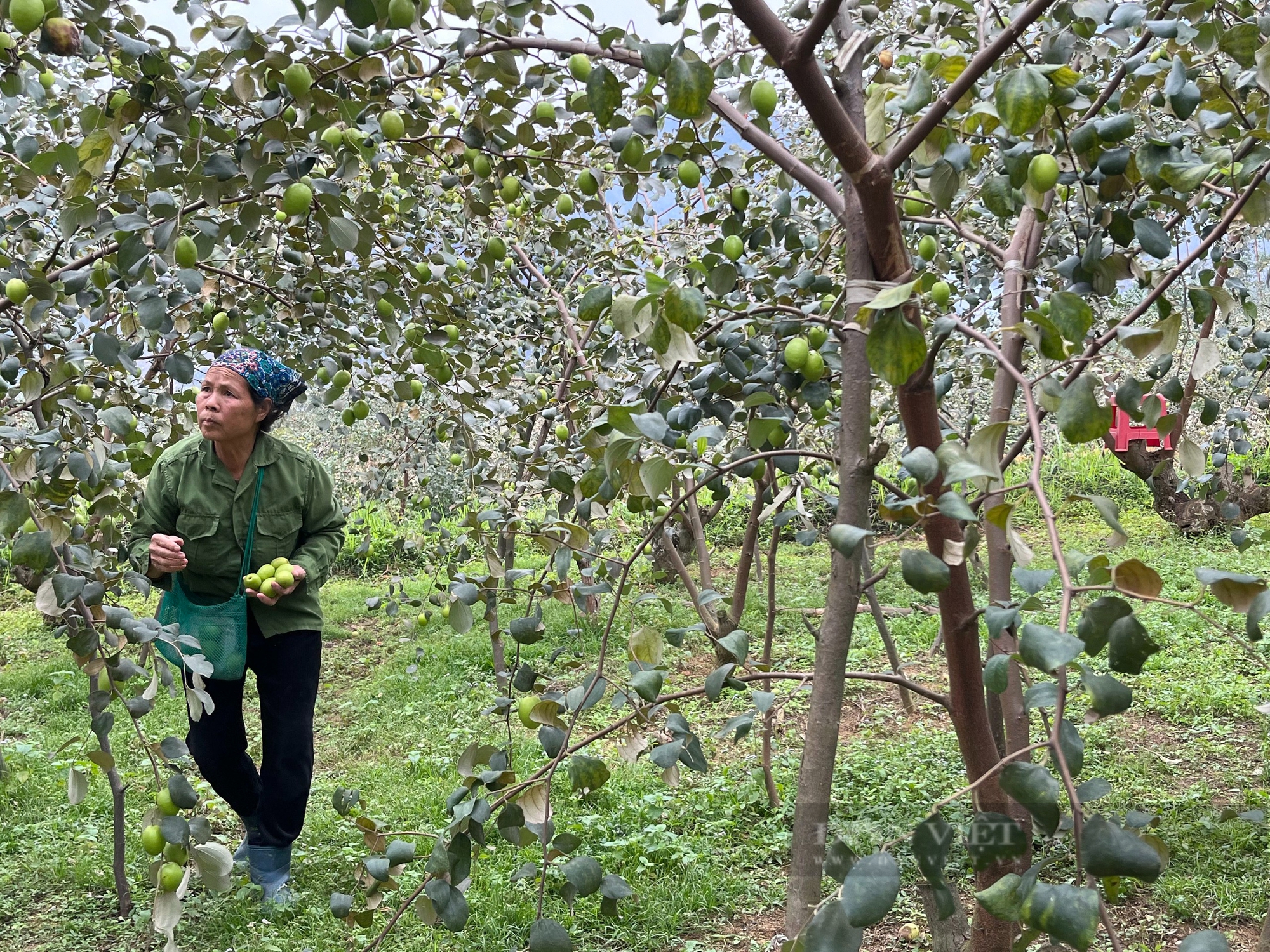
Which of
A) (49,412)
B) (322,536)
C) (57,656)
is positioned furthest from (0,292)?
(57,656)

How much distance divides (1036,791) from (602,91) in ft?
2.83

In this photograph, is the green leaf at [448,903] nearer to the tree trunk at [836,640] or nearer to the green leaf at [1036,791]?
the tree trunk at [836,640]

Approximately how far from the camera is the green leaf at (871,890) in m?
0.79

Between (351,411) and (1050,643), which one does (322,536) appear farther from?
(1050,643)

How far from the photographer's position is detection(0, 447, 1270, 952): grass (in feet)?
8.60

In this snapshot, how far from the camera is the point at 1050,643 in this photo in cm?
74

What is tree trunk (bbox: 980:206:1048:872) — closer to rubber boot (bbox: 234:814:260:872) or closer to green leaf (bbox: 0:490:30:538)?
green leaf (bbox: 0:490:30:538)

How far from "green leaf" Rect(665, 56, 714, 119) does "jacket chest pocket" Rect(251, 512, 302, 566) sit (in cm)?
217

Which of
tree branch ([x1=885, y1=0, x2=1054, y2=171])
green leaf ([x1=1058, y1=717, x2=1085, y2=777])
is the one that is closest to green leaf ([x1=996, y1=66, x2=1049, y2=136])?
tree branch ([x1=885, y1=0, x2=1054, y2=171])

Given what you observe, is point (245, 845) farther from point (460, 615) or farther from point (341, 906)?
point (460, 615)

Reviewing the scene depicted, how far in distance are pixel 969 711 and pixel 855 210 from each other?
2.51ft

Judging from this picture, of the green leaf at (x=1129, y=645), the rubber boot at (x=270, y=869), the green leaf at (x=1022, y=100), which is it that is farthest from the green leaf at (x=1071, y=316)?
the rubber boot at (x=270, y=869)

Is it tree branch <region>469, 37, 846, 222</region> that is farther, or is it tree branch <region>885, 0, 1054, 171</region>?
tree branch <region>469, 37, 846, 222</region>

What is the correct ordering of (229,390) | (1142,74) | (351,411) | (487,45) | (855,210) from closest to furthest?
(855,210) < (1142,74) < (487,45) < (351,411) < (229,390)
